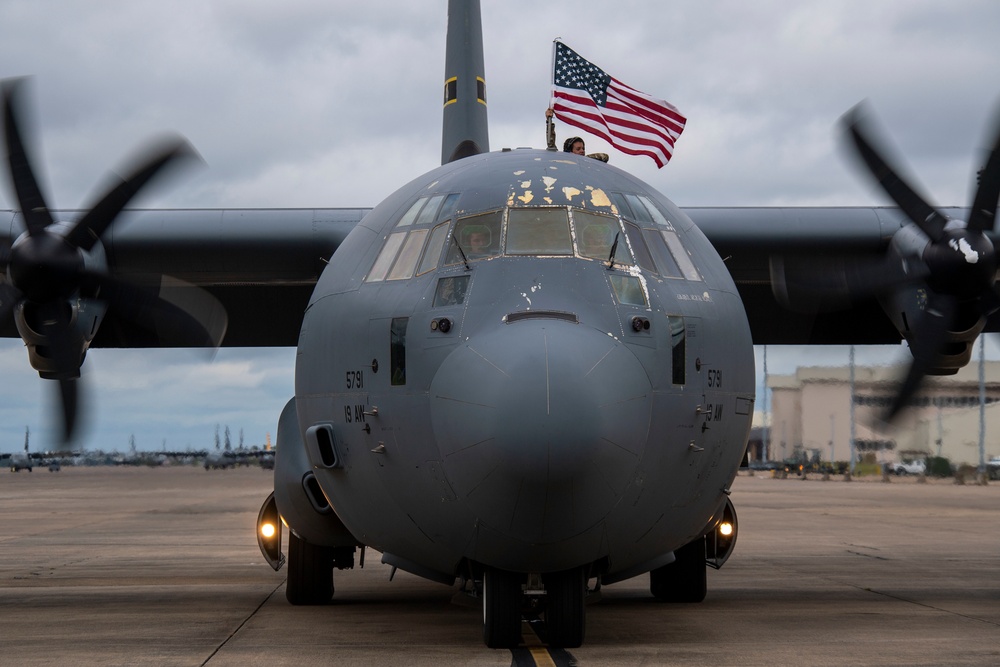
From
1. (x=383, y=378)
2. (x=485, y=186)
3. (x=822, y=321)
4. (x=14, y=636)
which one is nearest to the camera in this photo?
(x=383, y=378)

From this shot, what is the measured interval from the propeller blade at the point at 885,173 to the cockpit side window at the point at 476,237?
4.97 meters

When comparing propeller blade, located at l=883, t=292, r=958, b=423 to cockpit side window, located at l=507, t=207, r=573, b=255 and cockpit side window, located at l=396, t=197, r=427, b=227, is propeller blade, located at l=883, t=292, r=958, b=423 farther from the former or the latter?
cockpit side window, located at l=396, t=197, r=427, b=227

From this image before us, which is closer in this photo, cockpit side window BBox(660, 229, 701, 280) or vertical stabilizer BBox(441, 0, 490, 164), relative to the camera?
cockpit side window BBox(660, 229, 701, 280)

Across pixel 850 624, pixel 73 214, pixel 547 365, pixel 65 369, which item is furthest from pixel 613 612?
pixel 73 214

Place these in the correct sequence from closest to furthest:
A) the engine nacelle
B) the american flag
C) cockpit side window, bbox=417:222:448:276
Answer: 1. cockpit side window, bbox=417:222:448:276
2. the engine nacelle
3. the american flag

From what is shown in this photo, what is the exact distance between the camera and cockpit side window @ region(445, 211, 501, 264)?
8125 mm

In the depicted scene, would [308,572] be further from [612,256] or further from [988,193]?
[988,193]

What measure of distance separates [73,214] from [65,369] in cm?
180

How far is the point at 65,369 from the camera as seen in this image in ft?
38.8

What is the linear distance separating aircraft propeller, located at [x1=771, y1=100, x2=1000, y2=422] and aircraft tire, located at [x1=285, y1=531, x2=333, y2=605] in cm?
498

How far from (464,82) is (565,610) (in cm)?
831

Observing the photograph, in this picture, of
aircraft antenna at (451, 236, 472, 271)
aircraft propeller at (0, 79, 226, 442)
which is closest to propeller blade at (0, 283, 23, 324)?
aircraft propeller at (0, 79, 226, 442)

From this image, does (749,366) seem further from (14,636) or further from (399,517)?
(14,636)

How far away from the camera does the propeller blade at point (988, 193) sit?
1118 cm
